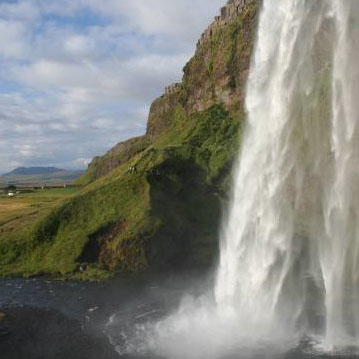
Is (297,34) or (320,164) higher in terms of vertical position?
(297,34)

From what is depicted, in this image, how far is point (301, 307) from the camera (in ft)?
144

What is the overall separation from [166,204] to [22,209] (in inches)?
1286

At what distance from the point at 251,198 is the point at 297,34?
1449cm

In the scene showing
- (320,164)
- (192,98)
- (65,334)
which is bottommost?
(65,334)

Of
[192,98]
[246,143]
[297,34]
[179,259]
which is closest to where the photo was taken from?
[297,34]

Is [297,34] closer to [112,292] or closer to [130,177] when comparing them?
[112,292]

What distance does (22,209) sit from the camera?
94062 mm

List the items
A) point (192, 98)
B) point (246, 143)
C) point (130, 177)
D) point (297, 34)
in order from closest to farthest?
point (297, 34), point (246, 143), point (130, 177), point (192, 98)

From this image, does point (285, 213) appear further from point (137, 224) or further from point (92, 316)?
point (137, 224)

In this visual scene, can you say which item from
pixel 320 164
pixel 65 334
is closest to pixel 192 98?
pixel 320 164

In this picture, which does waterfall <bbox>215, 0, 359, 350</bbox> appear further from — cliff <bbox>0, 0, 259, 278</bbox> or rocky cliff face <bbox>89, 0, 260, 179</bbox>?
rocky cliff face <bbox>89, 0, 260, 179</bbox>

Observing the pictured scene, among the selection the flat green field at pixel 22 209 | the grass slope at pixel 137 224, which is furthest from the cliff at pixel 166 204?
the flat green field at pixel 22 209

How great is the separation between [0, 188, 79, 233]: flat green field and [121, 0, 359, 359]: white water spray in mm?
41506

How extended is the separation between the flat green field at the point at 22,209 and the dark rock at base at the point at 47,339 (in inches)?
1309
